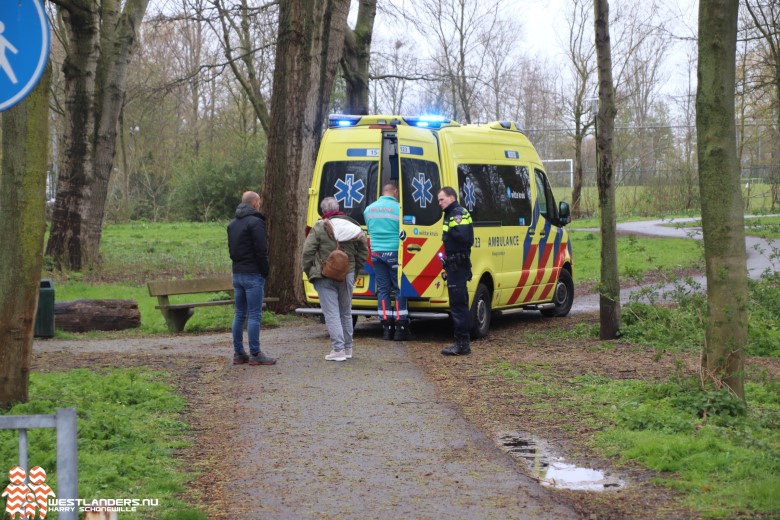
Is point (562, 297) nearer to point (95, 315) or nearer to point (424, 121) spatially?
point (424, 121)

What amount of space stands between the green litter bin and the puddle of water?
847 cm

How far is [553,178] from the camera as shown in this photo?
57.9 metres

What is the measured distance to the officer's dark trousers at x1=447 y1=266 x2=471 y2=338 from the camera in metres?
11.8

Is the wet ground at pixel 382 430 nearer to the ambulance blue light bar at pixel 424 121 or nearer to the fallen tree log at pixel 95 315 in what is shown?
the fallen tree log at pixel 95 315

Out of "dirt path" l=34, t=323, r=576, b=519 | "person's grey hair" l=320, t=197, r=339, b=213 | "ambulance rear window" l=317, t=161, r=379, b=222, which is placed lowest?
"dirt path" l=34, t=323, r=576, b=519

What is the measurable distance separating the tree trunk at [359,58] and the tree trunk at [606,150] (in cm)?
1139

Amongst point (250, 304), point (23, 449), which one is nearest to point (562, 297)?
point (250, 304)

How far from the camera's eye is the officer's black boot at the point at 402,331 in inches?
511

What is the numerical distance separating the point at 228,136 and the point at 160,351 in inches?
1420

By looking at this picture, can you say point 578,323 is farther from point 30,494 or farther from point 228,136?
point 228,136

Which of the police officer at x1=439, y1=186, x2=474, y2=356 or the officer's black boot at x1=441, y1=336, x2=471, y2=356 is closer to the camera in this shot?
the police officer at x1=439, y1=186, x2=474, y2=356

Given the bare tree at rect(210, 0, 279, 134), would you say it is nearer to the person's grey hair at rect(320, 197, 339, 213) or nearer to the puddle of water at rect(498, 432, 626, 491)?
the person's grey hair at rect(320, 197, 339, 213)

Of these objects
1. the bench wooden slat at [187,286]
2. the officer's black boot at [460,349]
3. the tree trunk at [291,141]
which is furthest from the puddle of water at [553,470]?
the tree trunk at [291,141]

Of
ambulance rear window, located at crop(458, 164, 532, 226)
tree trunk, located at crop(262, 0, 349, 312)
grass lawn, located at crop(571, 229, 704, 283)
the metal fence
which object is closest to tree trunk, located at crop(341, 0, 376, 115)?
grass lawn, located at crop(571, 229, 704, 283)
